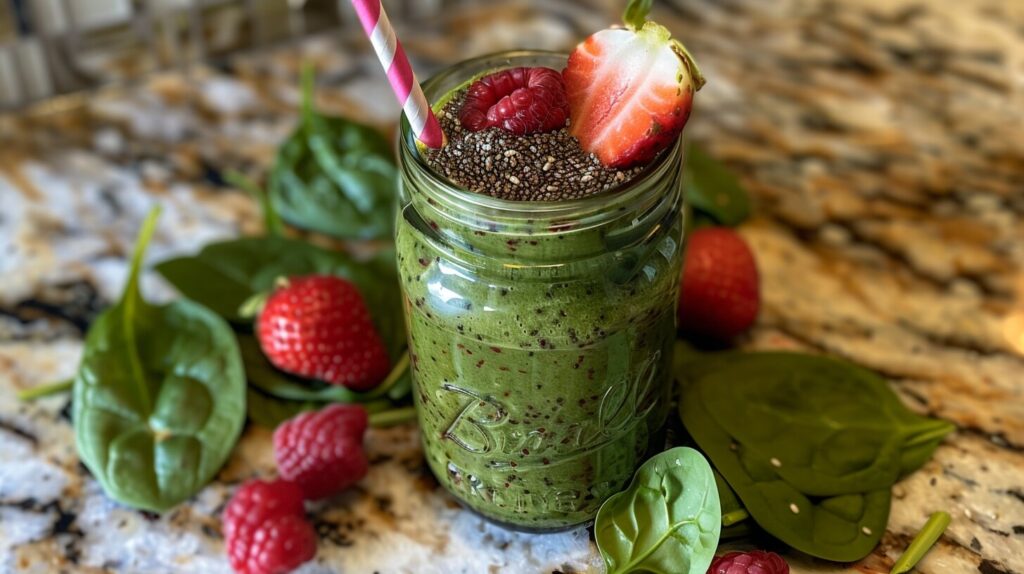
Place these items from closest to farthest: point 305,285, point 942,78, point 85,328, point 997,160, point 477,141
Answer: point 477,141 → point 305,285 → point 85,328 → point 997,160 → point 942,78

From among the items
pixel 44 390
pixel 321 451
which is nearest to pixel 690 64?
pixel 321 451

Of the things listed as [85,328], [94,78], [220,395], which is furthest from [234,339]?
[94,78]

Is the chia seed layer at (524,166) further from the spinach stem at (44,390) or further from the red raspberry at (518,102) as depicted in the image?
the spinach stem at (44,390)

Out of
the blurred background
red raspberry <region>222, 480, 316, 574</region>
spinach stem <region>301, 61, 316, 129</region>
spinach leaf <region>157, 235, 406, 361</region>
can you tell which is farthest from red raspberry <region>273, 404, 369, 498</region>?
the blurred background

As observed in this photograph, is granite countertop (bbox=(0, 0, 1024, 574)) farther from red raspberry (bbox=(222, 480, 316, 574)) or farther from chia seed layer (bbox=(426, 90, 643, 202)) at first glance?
chia seed layer (bbox=(426, 90, 643, 202))

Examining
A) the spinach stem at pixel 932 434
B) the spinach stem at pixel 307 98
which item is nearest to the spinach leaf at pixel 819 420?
the spinach stem at pixel 932 434

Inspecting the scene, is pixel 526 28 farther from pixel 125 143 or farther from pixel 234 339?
pixel 234 339

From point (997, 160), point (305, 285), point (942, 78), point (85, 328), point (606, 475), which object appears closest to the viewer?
point (606, 475)
